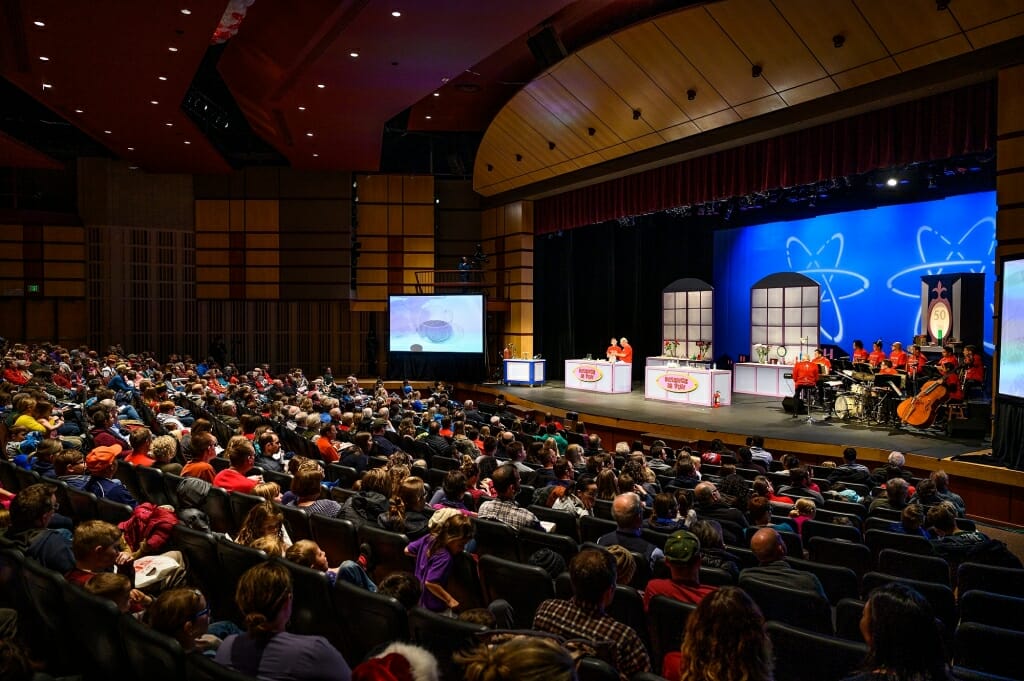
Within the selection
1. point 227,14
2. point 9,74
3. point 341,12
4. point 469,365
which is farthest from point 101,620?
point 469,365

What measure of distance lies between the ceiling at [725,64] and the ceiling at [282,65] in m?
0.63

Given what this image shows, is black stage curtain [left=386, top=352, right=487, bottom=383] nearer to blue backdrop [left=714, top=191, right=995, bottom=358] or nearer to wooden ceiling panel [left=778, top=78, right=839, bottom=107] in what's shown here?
blue backdrop [left=714, top=191, right=995, bottom=358]

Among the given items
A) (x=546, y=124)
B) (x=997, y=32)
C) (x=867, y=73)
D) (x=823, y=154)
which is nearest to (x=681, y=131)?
(x=823, y=154)

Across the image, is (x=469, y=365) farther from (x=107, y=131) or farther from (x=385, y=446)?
(x=385, y=446)

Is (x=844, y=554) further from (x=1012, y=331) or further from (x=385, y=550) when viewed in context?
(x=1012, y=331)

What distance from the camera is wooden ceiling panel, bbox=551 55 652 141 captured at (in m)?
11.5

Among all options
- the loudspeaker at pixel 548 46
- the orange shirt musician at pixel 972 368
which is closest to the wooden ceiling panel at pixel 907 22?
the orange shirt musician at pixel 972 368

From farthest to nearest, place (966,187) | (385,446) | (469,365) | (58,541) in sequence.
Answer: (469,365) < (966,187) < (385,446) < (58,541)

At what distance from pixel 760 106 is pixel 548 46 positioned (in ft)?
11.7

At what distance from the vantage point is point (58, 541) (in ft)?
10.2

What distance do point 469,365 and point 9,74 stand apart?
10231mm

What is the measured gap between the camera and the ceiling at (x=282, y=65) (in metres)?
8.31

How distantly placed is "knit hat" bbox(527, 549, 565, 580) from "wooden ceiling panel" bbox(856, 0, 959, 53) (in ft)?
24.5

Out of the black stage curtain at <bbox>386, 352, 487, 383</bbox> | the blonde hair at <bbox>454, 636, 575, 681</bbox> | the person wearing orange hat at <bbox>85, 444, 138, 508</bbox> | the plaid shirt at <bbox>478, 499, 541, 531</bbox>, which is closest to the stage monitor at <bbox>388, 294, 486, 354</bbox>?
the black stage curtain at <bbox>386, 352, 487, 383</bbox>
